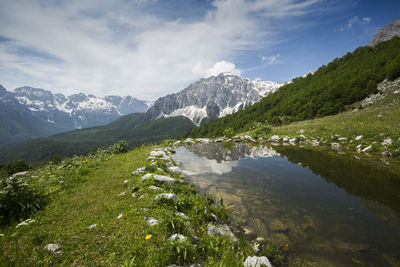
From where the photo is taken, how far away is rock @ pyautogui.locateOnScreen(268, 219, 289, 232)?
560 cm

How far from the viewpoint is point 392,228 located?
537cm

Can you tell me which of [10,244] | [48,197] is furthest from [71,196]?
[10,244]

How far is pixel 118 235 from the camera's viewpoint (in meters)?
4.78

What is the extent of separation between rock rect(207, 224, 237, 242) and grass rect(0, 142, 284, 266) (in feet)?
0.81

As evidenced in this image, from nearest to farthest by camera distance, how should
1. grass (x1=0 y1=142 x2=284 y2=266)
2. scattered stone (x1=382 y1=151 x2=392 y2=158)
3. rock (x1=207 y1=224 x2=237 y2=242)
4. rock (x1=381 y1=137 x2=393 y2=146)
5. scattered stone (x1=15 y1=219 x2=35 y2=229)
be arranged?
grass (x1=0 y1=142 x2=284 y2=266) < scattered stone (x1=15 y1=219 x2=35 y2=229) < rock (x1=207 y1=224 x2=237 y2=242) < scattered stone (x1=382 y1=151 x2=392 y2=158) < rock (x1=381 y1=137 x2=393 y2=146)

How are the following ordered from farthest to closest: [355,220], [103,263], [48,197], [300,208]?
[48,197] < [300,208] < [355,220] < [103,263]

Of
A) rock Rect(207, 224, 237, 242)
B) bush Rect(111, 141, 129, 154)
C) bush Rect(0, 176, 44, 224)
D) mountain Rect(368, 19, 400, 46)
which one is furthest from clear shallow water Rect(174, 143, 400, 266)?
mountain Rect(368, 19, 400, 46)

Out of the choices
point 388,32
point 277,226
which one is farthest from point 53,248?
point 388,32

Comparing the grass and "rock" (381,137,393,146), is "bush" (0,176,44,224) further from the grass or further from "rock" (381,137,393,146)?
"rock" (381,137,393,146)

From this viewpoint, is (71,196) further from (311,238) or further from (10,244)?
(311,238)

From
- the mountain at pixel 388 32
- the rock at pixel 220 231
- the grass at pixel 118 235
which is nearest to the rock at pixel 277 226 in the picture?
the grass at pixel 118 235

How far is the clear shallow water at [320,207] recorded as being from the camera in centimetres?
465

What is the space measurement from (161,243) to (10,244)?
420 cm

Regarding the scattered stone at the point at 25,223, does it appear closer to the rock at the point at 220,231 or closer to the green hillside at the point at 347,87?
the rock at the point at 220,231
